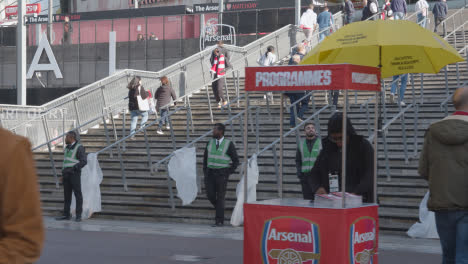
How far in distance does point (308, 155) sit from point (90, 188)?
15.1 ft

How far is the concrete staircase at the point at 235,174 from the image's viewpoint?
1246 cm

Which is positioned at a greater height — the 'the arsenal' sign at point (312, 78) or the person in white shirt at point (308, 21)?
the person in white shirt at point (308, 21)

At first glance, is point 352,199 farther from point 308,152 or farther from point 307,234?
point 308,152

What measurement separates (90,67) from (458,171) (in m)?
35.1

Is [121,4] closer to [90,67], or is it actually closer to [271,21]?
[90,67]

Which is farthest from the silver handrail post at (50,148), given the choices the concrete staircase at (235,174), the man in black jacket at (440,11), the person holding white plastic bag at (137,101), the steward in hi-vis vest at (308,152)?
the man in black jacket at (440,11)

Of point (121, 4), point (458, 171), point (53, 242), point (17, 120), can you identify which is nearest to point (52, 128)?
point (17, 120)

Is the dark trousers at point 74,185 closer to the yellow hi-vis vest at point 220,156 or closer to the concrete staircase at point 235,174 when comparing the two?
the concrete staircase at point 235,174

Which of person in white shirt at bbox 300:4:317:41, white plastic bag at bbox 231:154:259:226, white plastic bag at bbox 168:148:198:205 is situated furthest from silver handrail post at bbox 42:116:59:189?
person in white shirt at bbox 300:4:317:41

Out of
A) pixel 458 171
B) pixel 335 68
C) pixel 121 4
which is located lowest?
pixel 458 171

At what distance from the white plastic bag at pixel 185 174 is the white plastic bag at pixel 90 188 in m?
1.46

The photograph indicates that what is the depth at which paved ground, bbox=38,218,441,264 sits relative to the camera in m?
9.12

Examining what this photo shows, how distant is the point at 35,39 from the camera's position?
4156 cm

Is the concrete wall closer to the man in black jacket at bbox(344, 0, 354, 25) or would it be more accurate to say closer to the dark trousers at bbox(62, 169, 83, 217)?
the man in black jacket at bbox(344, 0, 354, 25)
